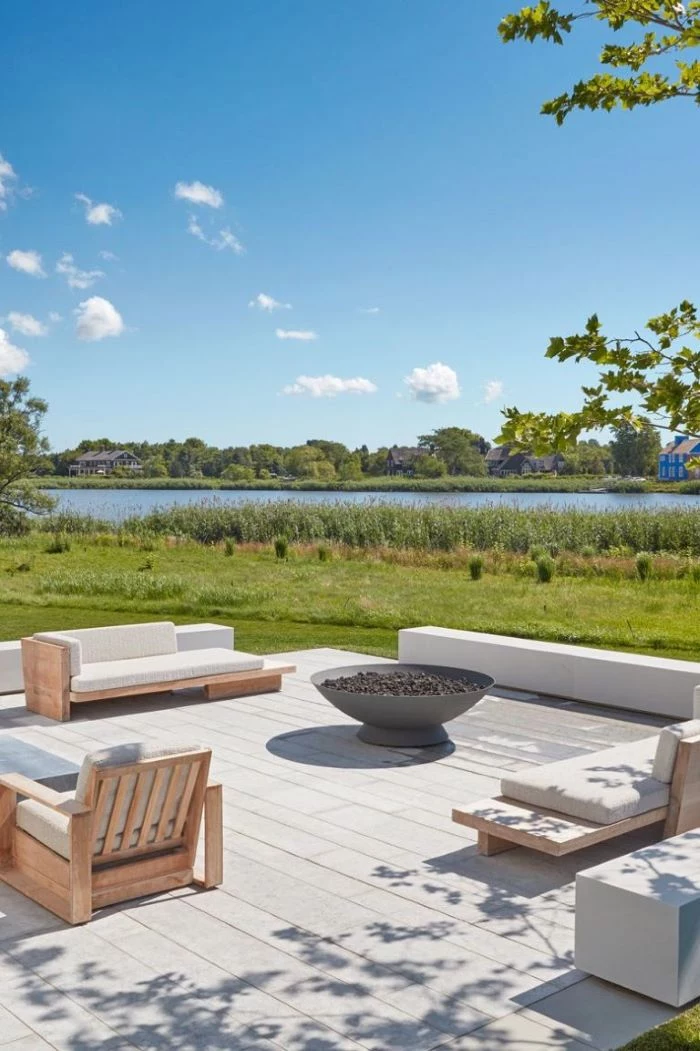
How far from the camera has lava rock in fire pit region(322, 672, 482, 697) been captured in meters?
5.89

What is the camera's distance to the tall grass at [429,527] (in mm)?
18578

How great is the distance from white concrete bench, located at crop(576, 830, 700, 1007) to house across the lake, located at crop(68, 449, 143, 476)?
61187 mm

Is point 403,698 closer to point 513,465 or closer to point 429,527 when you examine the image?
point 429,527

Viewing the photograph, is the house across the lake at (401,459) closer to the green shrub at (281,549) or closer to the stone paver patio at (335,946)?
the green shrub at (281,549)

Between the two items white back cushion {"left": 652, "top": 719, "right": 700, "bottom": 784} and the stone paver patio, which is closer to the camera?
the stone paver patio

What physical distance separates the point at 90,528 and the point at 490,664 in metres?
17.5

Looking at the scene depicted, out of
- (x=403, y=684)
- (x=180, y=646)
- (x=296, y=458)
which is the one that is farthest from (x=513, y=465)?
(x=403, y=684)

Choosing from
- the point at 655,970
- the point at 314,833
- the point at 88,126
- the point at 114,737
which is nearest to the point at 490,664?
the point at 114,737

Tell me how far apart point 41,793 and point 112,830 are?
0.31 m

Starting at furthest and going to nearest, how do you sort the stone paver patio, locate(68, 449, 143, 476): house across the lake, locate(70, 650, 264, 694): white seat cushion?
locate(68, 449, 143, 476): house across the lake < locate(70, 650, 264, 694): white seat cushion < the stone paver patio

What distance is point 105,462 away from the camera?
64.7 m

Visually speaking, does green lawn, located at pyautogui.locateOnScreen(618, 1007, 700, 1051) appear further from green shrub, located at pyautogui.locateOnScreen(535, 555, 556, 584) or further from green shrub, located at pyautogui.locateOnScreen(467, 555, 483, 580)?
green shrub, located at pyautogui.locateOnScreen(467, 555, 483, 580)

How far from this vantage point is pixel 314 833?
455 cm

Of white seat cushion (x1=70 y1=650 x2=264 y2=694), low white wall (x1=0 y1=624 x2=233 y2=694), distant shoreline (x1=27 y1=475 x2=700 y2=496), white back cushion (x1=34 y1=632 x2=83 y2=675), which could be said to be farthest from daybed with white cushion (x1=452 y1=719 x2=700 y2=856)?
distant shoreline (x1=27 y1=475 x2=700 y2=496)
